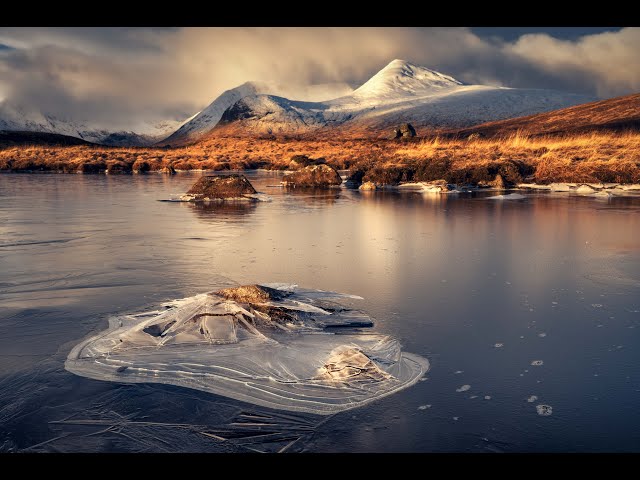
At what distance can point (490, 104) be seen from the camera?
9675 cm

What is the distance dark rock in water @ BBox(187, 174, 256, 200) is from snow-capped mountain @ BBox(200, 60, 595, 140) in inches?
2799

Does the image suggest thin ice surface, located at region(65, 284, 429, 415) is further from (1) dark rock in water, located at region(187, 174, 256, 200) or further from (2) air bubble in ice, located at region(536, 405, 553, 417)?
(1) dark rock in water, located at region(187, 174, 256, 200)

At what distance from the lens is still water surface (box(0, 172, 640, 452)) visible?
2799mm

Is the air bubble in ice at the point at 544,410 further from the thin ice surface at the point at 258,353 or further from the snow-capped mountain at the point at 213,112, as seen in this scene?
the snow-capped mountain at the point at 213,112

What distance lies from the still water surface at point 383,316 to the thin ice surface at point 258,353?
0.14 m

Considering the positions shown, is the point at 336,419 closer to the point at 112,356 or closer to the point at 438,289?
the point at 112,356

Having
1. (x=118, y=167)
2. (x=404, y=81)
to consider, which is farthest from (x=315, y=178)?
(x=404, y=81)

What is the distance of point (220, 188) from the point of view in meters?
15.8

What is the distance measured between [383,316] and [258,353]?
127 cm

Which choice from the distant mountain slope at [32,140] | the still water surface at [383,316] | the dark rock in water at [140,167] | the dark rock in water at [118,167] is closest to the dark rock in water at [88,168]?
the dark rock in water at [118,167]

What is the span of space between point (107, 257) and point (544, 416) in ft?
19.6

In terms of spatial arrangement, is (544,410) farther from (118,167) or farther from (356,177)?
(118,167)

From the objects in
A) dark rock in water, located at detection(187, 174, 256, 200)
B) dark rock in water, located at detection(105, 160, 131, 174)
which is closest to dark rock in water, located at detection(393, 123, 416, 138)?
dark rock in water, located at detection(105, 160, 131, 174)
